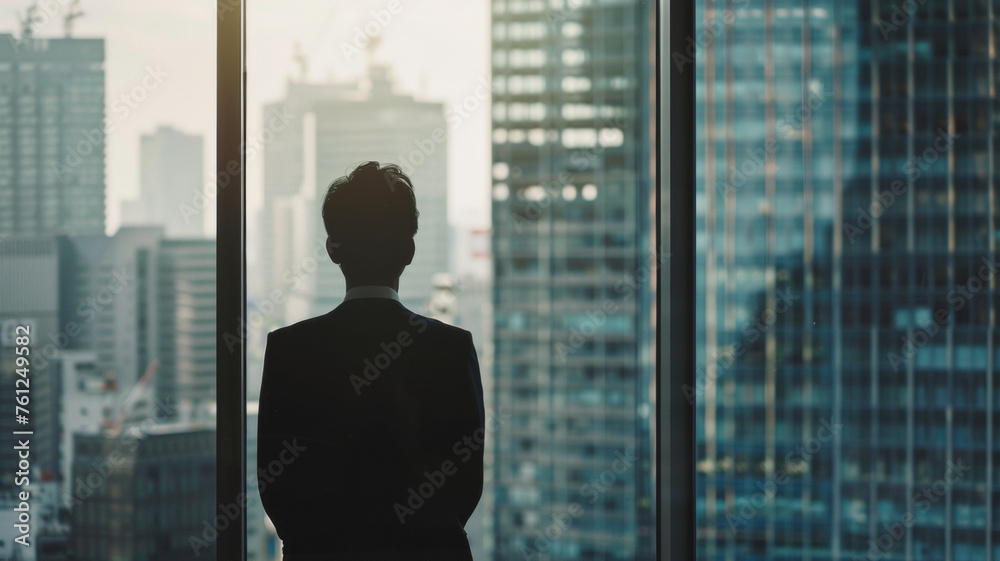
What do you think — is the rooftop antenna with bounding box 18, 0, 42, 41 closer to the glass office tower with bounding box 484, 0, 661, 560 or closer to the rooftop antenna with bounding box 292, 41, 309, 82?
the rooftop antenna with bounding box 292, 41, 309, 82

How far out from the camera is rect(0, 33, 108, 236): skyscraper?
4.63 feet

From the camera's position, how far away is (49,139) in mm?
1415

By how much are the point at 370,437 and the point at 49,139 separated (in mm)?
1088

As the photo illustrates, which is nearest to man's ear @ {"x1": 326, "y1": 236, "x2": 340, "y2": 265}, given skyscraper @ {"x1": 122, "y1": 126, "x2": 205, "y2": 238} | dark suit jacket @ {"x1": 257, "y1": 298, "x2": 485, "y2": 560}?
dark suit jacket @ {"x1": 257, "y1": 298, "x2": 485, "y2": 560}

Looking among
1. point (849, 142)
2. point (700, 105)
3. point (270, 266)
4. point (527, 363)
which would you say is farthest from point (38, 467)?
point (527, 363)

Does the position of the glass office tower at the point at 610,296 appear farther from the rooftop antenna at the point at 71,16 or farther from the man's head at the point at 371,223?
the rooftop antenna at the point at 71,16

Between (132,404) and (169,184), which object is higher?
(169,184)

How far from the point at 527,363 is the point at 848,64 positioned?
3.51m

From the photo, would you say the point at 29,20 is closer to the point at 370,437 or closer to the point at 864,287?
the point at 370,437

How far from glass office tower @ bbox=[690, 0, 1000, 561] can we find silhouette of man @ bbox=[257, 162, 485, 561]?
85 centimetres

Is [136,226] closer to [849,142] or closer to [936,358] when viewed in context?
[849,142]

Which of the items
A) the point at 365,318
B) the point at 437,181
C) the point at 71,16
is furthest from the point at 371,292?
the point at 71,16

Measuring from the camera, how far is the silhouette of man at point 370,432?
3.62 feet

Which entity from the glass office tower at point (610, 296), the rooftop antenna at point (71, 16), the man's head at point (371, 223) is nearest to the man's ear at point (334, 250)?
the man's head at point (371, 223)
